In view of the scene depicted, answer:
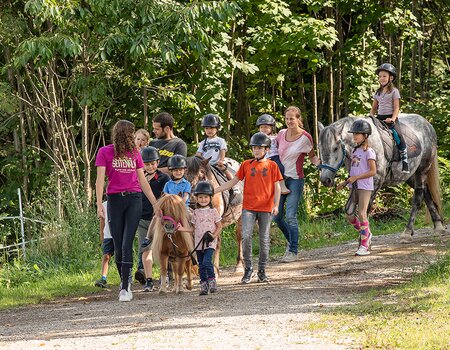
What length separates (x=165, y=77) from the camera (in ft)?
68.8

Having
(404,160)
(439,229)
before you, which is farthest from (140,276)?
(439,229)

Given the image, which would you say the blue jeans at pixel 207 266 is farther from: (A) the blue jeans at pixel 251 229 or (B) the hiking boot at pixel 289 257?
(B) the hiking boot at pixel 289 257

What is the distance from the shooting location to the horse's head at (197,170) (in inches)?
482

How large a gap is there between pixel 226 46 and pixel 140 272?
8550 mm

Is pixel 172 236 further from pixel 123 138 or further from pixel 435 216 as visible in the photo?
pixel 435 216

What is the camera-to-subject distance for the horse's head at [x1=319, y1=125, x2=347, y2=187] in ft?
44.6

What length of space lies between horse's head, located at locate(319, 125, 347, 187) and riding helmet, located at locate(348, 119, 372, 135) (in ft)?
0.81

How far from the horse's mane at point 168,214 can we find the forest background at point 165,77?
4.28m

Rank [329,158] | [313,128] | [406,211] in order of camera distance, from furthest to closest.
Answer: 1. [313,128]
2. [406,211]
3. [329,158]

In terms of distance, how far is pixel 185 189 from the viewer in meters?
11.8

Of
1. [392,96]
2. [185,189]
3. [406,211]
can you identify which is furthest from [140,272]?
[406,211]

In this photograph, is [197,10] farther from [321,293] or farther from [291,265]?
[321,293]

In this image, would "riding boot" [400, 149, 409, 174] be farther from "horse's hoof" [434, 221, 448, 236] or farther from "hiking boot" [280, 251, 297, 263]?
"hiking boot" [280, 251, 297, 263]

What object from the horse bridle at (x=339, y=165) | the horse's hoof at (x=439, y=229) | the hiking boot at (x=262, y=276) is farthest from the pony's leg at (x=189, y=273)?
the horse's hoof at (x=439, y=229)
